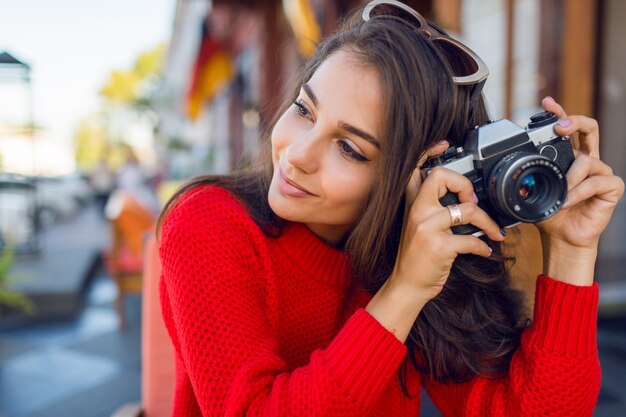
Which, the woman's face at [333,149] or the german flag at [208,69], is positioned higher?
the german flag at [208,69]

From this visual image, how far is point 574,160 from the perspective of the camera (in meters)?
1.10

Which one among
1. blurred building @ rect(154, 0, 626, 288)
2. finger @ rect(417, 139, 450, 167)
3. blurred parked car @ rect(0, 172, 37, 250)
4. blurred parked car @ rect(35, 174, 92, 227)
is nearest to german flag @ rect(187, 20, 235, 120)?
blurred parked car @ rect(35, 174, 92, 227)

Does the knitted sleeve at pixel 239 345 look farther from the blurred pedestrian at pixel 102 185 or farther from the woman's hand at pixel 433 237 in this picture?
the blurred pedestrian at pixel 102 185

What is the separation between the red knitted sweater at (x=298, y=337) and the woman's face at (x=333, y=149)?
5.1 inches

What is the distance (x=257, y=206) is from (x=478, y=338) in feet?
1.86

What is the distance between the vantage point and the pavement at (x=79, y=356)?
2.82 meters

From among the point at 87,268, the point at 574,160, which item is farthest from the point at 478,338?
the point at 87,268

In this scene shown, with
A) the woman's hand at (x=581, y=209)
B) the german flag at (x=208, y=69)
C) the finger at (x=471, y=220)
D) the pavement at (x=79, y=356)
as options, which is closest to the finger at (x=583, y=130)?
the woman's hand at (x=581, y=209)

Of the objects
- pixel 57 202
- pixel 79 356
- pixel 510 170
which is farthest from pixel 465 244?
pixel 57 202

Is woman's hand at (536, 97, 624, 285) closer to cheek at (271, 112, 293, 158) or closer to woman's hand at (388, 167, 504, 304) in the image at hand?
woman's hand at (388, 167, 504, 304)

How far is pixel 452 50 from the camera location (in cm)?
113

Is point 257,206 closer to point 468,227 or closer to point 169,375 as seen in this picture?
point 468,227

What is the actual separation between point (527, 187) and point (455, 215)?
0.16 metres

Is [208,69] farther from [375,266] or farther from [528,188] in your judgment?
[528,188]
